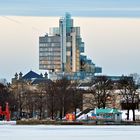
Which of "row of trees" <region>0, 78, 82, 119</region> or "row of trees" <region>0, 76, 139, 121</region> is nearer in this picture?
"row of trees" <region>0, 76, 139, 121</region>

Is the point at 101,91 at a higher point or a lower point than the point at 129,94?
higher

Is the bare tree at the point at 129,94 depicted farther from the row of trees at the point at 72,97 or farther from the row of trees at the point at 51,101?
the row of trees at the point at 51,101

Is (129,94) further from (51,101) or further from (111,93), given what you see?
(51,101)

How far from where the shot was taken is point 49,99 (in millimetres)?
134375

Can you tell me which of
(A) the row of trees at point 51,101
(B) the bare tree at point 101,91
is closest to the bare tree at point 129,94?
(B) the bare tree at point 101,91

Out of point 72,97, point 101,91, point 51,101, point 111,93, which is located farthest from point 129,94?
point 51,101

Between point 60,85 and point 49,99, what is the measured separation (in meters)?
5.92
